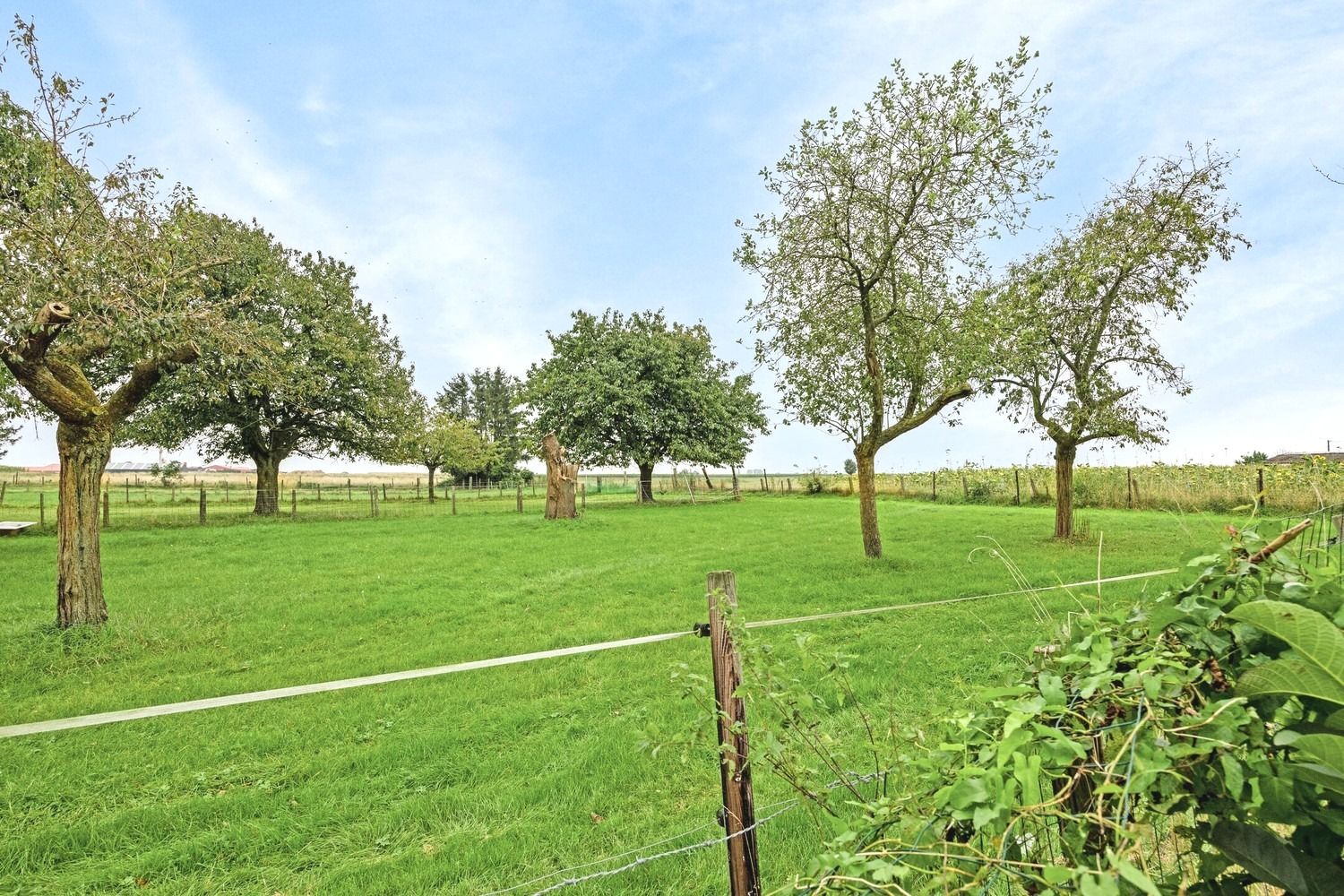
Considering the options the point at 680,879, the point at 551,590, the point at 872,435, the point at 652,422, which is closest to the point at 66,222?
the point at 551,590

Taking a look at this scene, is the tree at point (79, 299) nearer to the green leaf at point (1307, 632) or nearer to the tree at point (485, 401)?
the green leaf at point (1307, 632)

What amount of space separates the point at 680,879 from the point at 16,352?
9.28 meters

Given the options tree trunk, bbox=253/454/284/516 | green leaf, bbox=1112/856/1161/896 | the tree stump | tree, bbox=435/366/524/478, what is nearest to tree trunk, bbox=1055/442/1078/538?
the tree stump

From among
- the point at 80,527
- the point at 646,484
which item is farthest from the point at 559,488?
the point at 80,527

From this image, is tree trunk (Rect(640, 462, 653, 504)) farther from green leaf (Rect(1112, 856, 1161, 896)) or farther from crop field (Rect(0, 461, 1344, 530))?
green leaf (Rect(1112, 856, 1161, 896))

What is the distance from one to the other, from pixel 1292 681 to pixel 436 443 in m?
40.2

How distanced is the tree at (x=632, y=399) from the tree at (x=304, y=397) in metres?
7.28

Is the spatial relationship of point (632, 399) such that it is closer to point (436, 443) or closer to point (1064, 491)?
point (436, 443)

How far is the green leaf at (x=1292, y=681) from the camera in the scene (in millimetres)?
811

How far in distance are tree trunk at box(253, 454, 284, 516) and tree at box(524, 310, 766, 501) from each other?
11.3m

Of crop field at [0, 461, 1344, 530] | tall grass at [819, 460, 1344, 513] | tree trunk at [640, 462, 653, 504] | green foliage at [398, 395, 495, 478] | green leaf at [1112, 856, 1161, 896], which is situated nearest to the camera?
green leaf at [1112, 856, 1161, 896]

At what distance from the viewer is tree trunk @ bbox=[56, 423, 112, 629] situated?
735cm

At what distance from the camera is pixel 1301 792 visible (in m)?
0.90

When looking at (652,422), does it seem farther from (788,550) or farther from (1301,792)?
(1301,792)
